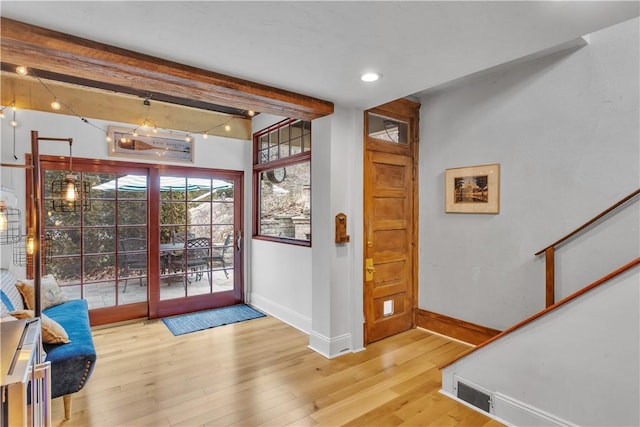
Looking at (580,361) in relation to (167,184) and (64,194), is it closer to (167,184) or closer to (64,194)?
(167,184)

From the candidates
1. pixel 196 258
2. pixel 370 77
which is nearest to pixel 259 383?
pixel 196 258

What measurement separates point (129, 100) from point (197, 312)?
9.43 feet

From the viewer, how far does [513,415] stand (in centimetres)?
217

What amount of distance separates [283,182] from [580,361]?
347 centimetres

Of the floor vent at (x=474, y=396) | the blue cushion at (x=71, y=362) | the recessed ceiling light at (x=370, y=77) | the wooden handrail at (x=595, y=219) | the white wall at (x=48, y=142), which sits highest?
the recessed ceiling light at (x=370, y=77)

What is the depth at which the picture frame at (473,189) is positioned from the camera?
10.6ft

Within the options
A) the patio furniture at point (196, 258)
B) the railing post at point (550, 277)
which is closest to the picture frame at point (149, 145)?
the patio furniture at point (196, 258)

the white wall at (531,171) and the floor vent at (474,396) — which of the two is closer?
the floor vent at (474,396)

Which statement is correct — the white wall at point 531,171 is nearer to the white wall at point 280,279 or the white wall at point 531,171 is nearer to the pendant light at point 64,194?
the white wall at point 280,279

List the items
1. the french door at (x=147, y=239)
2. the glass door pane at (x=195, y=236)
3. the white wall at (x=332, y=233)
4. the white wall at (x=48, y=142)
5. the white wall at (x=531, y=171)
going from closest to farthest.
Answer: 1. the white wall at (x=531, y=171)
2. the white wall at (x=332, y=233)
3. the white wall at (x=48, y=142)
4. the french door at (x=147, y=239)
5. the glass door pane at (x=195, y=236)

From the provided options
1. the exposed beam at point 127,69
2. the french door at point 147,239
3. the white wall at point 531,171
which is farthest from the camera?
the french door at point 147,239

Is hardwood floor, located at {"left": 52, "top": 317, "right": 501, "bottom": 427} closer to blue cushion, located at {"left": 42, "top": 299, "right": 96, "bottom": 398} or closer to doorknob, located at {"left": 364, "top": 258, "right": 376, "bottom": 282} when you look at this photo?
blue cushion, located at {"left": 42, "top": 299, "right": 96, "bottom": 398}

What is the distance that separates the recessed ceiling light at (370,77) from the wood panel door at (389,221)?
862 millimetres

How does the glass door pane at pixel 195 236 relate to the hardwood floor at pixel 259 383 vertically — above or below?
above
